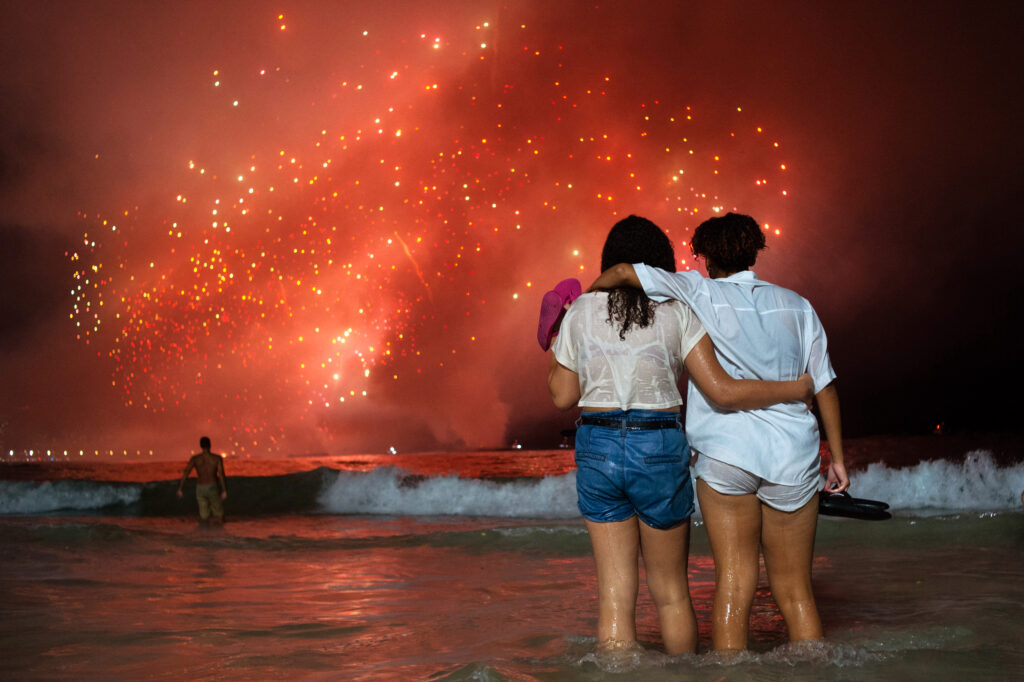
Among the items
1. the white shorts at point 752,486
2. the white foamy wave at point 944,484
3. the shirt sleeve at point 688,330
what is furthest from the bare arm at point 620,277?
the white foamy wave at point 944,484

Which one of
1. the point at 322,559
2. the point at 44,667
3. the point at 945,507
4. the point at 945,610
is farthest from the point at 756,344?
the point at 945,507

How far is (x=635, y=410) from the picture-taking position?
334cm

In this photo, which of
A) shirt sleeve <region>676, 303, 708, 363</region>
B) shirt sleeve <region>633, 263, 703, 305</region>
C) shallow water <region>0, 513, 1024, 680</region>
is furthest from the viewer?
shallow water <region>0, 513, 1024, 680</region>

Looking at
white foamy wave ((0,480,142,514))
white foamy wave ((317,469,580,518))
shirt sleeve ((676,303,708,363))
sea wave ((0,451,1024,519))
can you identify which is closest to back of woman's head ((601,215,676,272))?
shirt sleeve ((676,303,708,363))

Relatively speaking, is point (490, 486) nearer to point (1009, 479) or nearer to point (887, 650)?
point (1009, 479)

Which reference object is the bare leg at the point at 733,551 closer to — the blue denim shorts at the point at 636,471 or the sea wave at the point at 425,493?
the blue denim shorts at the point at 636,471

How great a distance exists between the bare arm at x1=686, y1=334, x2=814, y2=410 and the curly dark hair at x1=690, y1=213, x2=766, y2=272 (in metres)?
0.38

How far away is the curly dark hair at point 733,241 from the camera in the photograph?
3.56m

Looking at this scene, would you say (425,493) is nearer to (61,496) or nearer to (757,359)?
(61,496)

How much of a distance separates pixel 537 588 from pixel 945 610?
3085 mm

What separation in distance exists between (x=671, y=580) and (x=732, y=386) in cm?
86

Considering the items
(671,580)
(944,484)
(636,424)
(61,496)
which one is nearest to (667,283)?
(636,424)

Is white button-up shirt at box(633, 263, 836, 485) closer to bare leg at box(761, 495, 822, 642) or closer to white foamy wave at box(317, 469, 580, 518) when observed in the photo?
bare leg at box(761, 495, 822, 642)

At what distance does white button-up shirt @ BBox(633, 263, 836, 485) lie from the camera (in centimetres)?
336
